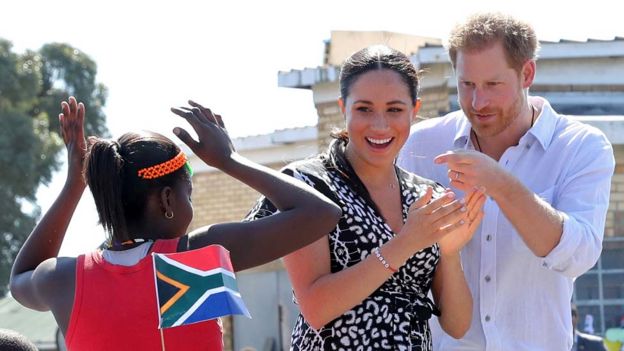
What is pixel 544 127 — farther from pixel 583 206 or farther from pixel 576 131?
pixel 583 206

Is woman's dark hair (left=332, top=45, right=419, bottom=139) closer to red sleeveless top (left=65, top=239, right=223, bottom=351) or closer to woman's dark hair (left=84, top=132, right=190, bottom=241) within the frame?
woman's dark hair (left=84, top=132, right=190, bottom=241)

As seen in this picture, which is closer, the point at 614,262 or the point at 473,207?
the point at 473,207

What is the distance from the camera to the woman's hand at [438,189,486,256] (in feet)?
13.5

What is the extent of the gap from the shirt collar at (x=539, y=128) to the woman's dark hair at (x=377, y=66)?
54 cm

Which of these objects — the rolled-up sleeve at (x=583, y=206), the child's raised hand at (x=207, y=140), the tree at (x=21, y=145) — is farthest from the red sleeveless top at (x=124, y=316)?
the tree at (x=21, y=145)

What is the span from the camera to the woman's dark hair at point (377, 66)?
4.22 meters

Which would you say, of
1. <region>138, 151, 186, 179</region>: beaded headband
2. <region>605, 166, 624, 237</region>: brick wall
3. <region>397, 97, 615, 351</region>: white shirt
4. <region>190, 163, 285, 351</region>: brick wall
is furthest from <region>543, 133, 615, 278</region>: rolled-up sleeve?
<region>190, 163, 285, 351</region>: brick wall

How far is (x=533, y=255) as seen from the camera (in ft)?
14.8

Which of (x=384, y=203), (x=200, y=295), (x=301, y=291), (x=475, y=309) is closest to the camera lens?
(x=200, y=295)

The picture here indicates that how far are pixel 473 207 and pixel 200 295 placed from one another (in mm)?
1283

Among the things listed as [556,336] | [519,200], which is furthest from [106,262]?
[556,336]

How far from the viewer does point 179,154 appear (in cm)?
352

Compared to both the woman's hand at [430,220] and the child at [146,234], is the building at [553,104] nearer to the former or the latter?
the woman's hand at [430,220]

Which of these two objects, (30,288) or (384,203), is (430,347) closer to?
(384,203)
